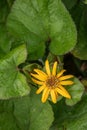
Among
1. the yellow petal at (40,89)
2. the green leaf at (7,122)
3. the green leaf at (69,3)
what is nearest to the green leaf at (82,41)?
the green leaf at (69,3)

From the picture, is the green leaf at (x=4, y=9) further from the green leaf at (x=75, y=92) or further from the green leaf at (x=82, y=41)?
Answer: the green leaf at (x=75, y=92)

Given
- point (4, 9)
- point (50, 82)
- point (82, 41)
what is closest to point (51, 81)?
point (50, 82)

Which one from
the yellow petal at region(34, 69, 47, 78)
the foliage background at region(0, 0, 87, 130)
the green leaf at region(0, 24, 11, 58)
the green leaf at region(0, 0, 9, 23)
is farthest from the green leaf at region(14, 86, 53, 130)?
the green leaf at region(0, 0, 9, 23)

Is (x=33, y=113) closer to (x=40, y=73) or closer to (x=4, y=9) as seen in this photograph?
(x=40, y=73)

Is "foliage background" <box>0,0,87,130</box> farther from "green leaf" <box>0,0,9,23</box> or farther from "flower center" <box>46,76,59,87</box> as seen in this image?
"green leaf" <box>0,0,9,23</box>

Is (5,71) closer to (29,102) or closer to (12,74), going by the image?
(12,74)

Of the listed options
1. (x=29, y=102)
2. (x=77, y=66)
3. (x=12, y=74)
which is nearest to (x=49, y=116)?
(x=29, y=102)

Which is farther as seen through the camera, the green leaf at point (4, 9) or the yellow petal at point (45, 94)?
the green leaf at point (4, 9)
